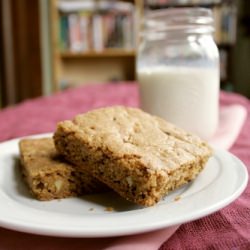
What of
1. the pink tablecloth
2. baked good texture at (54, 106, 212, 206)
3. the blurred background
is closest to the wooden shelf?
the blurred background

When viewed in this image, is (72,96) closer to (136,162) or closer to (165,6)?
(136,162)

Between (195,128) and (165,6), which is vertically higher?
(165,6)

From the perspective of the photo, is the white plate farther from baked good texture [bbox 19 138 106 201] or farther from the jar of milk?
the jar of milk

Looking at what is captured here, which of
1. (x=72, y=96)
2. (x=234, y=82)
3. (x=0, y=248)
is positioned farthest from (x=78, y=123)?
(x=234, y=82)

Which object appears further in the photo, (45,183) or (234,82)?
(234,82)

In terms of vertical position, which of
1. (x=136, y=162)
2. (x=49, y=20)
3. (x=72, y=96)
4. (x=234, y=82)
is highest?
(x=49, y=20)

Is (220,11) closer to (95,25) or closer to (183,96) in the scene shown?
(95,25)
